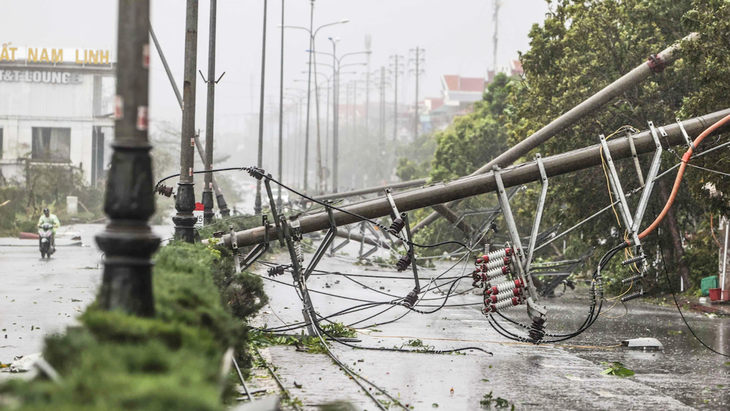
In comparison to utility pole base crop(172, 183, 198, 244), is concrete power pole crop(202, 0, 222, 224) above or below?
above

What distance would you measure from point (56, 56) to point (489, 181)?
7507cm

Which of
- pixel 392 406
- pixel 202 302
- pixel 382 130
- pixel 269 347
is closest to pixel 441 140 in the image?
pixel 269 347

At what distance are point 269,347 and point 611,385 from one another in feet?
19.1


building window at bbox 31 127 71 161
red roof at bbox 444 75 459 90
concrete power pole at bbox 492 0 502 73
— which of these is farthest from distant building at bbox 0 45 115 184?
red roof at bbox 444 75 459 90

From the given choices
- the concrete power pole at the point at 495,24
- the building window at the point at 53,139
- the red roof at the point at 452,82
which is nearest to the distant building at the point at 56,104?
the building window at the point at 53,139

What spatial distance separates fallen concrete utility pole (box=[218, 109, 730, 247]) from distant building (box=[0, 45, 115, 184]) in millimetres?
66123

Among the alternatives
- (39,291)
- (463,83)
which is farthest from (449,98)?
(39,291)

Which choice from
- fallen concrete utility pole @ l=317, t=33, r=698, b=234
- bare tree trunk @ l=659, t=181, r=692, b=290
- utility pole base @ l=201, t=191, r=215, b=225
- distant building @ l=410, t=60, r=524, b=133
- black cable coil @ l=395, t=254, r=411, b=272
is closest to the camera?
black cable coil @ l=395, t=254, r=411, b=272

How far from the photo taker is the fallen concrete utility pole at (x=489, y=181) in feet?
53.4

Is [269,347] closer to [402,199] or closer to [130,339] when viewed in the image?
[402,199]

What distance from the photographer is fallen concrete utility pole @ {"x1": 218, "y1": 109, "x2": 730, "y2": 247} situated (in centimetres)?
1627

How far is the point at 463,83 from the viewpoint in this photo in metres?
177

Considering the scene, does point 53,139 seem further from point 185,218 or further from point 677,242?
point 185,218

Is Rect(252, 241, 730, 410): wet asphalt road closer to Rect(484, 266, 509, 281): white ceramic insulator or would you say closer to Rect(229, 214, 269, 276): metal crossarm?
Rect(484, 266, 509, 281): white ceramic insulator
